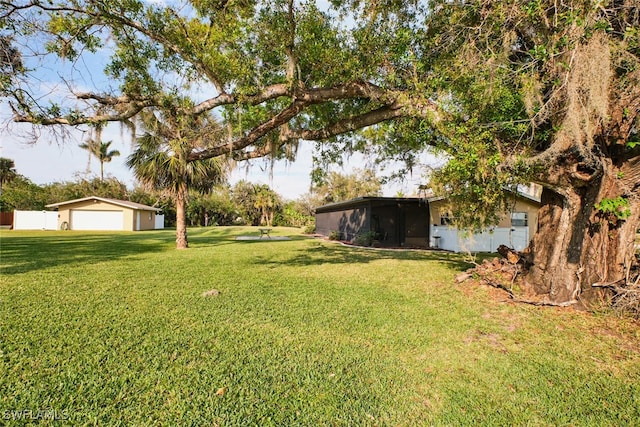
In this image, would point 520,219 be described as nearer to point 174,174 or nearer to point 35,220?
point 174,174

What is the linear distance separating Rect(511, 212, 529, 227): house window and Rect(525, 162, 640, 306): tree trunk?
9.43m

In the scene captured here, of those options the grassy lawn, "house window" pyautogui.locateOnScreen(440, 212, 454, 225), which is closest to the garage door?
the grassy lawn

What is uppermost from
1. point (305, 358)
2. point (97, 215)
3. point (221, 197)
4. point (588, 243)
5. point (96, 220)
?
point (221, 197)

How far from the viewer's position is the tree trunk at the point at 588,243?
421cm

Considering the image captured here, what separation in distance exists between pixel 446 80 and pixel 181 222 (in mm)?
11487

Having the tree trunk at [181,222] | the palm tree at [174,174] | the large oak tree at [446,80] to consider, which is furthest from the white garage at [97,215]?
the large oak tree at [446,80]

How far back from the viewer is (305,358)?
3002 millimetres

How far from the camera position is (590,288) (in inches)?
170

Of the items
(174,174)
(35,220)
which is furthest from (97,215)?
(174,174)

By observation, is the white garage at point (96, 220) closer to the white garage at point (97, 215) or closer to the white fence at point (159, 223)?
the white garage at point (97, 215)

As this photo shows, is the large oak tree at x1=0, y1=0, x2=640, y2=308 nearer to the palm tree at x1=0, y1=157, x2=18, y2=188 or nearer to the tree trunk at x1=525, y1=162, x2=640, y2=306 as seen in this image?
the tree trunk at x1=525, y1=162, x2=640, y2=306

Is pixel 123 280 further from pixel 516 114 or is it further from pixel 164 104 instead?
pixel 516 114

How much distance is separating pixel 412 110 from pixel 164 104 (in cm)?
388

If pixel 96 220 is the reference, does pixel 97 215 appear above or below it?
above
